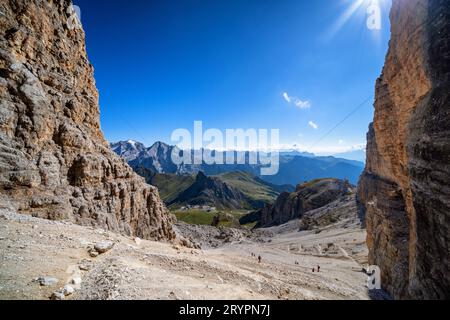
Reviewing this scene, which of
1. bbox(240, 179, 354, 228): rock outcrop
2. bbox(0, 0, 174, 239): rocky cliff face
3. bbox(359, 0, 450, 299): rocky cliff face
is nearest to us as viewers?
bbox(359, 0, 450, 299): rocky cliff face

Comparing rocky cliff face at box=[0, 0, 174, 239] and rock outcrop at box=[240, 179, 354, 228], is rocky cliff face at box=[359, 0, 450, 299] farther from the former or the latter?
rock outcrop at box=[240, 179, 354, 228]

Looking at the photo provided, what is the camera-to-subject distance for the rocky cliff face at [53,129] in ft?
83.1

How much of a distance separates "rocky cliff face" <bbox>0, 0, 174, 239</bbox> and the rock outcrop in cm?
13371

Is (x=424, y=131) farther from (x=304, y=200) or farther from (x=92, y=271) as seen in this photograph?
(x=304, y=200)

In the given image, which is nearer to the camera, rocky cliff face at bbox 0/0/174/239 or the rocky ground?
the rocky ground

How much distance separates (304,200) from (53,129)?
152996mm

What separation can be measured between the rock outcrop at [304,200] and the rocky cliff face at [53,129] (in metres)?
134

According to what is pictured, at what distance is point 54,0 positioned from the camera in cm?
3775

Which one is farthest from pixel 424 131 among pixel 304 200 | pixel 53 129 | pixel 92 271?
pixel 304 200

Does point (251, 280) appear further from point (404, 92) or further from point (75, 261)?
point (404, 92)

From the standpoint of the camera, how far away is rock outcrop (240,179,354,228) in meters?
153

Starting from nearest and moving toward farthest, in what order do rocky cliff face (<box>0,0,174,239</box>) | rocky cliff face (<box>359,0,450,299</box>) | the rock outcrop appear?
rocky cliff face (<box>359,0,450,299</box>)
rocky cliff face (<box>0,0,174,239</box>)
the rock outcrop

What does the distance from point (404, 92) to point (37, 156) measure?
136 feet

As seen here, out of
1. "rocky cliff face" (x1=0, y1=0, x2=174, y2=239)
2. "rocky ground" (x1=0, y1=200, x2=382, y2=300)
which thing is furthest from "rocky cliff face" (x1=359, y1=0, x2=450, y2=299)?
"rocky cliff face" (x1=0, y1=0, x2=174, y2=239)
